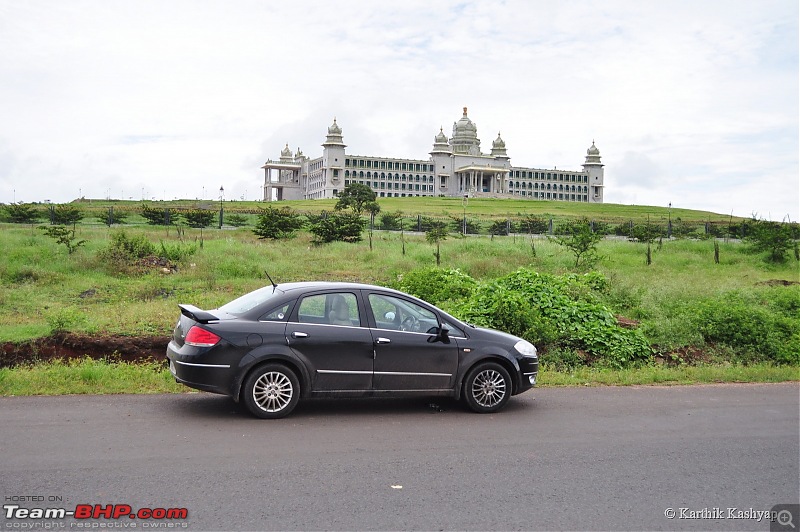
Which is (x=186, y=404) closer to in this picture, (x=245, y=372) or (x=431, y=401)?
(x=245, y=372)

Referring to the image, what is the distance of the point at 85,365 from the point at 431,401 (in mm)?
5131

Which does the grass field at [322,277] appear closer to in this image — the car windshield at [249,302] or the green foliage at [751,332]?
the green foliage at [751,332]

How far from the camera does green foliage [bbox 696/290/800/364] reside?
581 inches

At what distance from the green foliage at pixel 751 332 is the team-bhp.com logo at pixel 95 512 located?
12.4 meters

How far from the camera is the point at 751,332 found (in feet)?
49.1

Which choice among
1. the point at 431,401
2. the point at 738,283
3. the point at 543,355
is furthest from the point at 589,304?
the point at 738,283

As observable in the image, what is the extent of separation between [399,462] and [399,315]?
8.92ft

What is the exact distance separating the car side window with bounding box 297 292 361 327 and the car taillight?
1.01 meters

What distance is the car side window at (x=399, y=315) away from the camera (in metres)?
9.28

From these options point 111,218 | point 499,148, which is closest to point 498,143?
point 499,148

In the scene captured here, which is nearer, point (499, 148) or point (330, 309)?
point (330, 309)

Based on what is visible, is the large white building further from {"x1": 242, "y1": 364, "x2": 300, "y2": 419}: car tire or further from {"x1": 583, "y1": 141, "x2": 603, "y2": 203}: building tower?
{"x1": 242, "y1": 364, "x2": 300, "y2": 419}: car tire

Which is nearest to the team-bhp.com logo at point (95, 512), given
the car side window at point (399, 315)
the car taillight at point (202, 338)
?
the car taillight at point (202, 338)

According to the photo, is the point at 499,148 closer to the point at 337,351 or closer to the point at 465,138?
the point at 465,138
